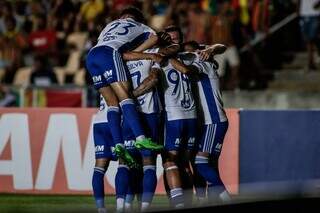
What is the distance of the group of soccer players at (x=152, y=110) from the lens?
12.2 m

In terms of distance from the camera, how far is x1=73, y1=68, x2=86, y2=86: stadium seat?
21953 mm

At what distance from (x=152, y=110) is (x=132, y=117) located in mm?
492

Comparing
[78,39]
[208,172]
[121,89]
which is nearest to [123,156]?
[121,89]

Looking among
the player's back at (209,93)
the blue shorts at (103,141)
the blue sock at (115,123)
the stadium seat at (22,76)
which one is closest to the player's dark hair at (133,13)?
the player's back at (209,93)

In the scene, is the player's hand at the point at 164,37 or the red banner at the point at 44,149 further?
the red banner at the point at 44,149

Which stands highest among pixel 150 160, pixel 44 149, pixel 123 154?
pixel 123 154

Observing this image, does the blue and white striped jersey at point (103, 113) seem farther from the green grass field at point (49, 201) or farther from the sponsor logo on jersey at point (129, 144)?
the green grass field at point (49, 201)

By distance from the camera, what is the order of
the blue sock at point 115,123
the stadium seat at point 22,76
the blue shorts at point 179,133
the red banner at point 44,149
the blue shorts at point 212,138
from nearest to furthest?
1. the blue sock at point 115,123
2. the blue shorts at point 179,133
3. the blue shorts at point 212,138
4. the red banner at point 44,149
5. the stadium seat at point 22,76

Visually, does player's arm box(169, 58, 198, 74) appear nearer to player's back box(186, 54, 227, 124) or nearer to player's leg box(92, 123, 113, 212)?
player's back box(186, 54, 227, 124)

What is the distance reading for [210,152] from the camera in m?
12.9

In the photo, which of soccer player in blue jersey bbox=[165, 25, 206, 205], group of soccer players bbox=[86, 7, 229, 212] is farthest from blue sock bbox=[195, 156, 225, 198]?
soccer player in blue jersey bbox=[165, 25, 206, 205]

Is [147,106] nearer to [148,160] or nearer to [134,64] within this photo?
[134,64]

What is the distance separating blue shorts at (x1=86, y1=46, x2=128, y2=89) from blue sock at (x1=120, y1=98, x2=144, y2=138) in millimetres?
320

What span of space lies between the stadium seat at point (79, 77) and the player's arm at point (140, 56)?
374 inches
